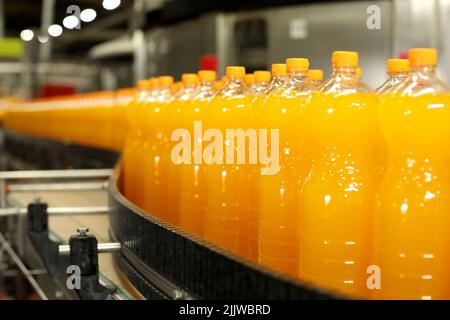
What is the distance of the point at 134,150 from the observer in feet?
5.73

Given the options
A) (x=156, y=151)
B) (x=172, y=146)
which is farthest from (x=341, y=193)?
(x=156, y=151)

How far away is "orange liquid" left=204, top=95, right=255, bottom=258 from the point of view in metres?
1.12

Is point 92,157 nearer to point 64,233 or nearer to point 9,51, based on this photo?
point 64,233

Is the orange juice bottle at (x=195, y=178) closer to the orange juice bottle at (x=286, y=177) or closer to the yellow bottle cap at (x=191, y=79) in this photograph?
the yellow bottle cap at (x=191, y=79)

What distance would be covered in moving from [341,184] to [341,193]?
0.05 ft

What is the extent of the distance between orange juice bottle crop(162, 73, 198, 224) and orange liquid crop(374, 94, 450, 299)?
60 cm

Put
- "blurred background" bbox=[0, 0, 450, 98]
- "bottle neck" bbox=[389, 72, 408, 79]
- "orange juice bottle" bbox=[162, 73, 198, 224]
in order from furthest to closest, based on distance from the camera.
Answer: "blurred background" bbox=[0, 0, 450, 98]
"orange juice bottle" bbox=[162, 73, 198, 224]
"bottle neck" bbox=[389, 72, 408, 79]

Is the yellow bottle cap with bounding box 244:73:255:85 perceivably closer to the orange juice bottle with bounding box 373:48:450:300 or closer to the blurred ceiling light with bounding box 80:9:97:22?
the orange juice bottle with bounding box 373:48:450:300

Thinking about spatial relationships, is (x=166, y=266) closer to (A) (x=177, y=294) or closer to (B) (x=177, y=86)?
(A) (x=177, y=294)

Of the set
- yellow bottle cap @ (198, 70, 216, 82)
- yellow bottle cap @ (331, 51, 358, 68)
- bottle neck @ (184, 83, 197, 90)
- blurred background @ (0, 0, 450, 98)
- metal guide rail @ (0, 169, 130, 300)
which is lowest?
metal guide rail @ (0, 169, 130, 300)

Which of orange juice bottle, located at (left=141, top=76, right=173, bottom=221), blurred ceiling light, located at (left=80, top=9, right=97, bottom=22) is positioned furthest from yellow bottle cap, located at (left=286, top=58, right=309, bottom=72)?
blurred ceiling light, located at (left=80, top=9, right=97, bottom=22)

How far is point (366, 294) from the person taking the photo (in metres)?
0.88

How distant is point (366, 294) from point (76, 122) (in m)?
2.90
